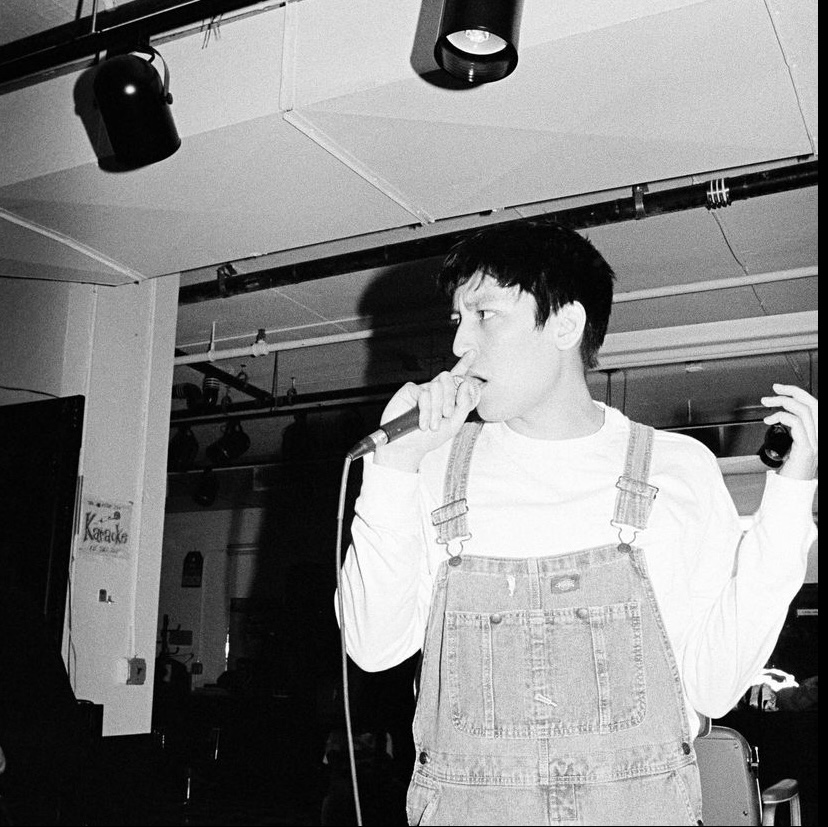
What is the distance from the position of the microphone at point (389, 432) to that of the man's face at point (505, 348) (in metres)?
0.19

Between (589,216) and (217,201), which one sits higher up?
(589,216)

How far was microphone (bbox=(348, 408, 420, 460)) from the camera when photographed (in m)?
1.36

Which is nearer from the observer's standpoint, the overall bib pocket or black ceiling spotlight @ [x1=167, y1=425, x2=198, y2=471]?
the overall bib pocket

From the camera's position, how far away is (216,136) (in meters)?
2.81

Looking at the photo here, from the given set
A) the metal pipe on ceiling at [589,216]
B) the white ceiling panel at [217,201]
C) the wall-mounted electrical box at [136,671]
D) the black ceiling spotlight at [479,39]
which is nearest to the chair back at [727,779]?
the black ceiling spotlight at [479,39]

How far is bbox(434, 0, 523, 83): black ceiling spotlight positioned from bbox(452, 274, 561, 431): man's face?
75cm

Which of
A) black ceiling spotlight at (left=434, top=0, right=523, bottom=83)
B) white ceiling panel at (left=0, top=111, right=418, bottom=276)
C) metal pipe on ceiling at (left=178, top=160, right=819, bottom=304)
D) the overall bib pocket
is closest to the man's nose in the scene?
the overall bib pocket

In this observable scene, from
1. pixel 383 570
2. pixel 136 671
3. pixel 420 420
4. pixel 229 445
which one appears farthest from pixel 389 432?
pixel 229 445

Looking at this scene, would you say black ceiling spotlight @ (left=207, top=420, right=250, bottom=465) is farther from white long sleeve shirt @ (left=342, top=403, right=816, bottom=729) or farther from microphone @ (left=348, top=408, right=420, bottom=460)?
microphone @ (left=348, top=408, right=420, bottom=460)

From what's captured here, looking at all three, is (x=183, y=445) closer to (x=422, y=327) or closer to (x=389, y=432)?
(x=422, y=327)

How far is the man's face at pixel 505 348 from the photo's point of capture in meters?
1.56

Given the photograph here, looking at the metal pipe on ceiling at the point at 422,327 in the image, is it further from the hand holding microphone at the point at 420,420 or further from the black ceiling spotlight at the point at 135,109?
the hand holding microphone at the point at 420,420

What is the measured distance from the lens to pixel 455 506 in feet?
5.11

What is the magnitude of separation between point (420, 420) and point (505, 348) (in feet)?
0.87
